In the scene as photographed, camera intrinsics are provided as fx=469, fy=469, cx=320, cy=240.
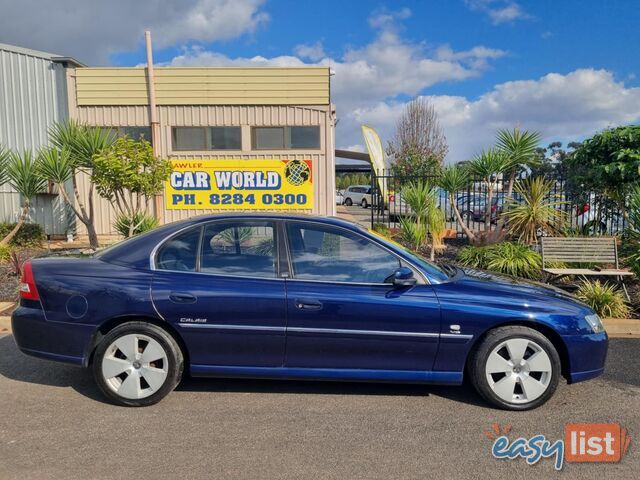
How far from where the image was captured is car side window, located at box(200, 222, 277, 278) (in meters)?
3.77

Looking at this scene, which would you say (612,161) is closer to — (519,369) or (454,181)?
(454,181)

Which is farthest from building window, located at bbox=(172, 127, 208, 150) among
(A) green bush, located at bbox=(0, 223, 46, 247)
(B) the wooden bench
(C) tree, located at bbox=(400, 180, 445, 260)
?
(B) the wooden bench

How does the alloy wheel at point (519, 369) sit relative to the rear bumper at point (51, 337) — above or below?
below

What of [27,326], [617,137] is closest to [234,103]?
[617,137]

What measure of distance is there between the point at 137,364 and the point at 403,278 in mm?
2160

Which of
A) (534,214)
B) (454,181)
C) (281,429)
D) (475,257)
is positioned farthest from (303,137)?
(281,429)

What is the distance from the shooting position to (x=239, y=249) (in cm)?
388

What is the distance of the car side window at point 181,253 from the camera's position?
3.77m

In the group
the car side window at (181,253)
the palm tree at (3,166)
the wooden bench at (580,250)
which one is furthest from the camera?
the palm tree at (3,166)

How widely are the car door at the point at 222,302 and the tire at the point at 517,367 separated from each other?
158cm

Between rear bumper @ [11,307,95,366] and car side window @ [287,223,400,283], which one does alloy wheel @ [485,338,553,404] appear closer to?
car side window @ [287,223,400,283]

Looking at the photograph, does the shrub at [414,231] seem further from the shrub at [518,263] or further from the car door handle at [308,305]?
the car door handle at [308,305]

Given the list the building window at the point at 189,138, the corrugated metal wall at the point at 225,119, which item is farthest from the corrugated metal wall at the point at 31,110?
the building window at the point at 189,138

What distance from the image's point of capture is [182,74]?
1188cm
